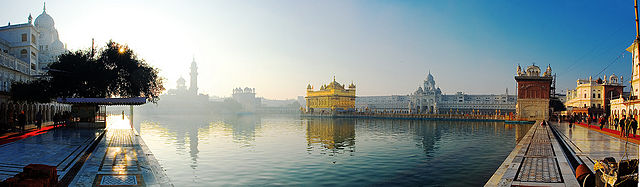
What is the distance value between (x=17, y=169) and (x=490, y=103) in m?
159

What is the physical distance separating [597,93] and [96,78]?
82.7 meters

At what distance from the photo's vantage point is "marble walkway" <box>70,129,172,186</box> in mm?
10945

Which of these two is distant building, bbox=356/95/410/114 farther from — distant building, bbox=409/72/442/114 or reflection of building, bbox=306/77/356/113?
reflection of building, bbox=306/77/356/113

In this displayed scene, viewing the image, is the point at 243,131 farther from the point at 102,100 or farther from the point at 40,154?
the point at 40,154

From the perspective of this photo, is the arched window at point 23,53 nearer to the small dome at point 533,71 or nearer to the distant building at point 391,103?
the small dome at point 533,71

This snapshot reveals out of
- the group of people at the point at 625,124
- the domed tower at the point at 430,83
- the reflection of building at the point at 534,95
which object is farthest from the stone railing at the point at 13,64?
the domed tower at the point at 430,83

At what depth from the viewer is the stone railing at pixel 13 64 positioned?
1265 inches

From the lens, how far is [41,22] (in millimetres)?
69750

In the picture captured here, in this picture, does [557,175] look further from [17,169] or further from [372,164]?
[17,169]

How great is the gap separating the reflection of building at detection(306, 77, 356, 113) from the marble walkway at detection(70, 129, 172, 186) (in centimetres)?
9112

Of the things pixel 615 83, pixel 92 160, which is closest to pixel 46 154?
pixel 92 160

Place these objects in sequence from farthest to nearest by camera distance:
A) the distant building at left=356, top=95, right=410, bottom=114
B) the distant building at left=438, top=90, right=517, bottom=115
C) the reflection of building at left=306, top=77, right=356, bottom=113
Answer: the distant building at left=356, top=95, right=410, bottom=114 → the distant building at left=438, top=90, right=517, bottom=115 → the reflection of building at left=306, top=77, right=356, bottom=113

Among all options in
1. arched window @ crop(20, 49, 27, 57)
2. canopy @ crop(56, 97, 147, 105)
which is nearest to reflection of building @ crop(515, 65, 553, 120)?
canopy @ crop(56, 97, 147, 105)

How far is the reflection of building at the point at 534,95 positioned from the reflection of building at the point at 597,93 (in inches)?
371
